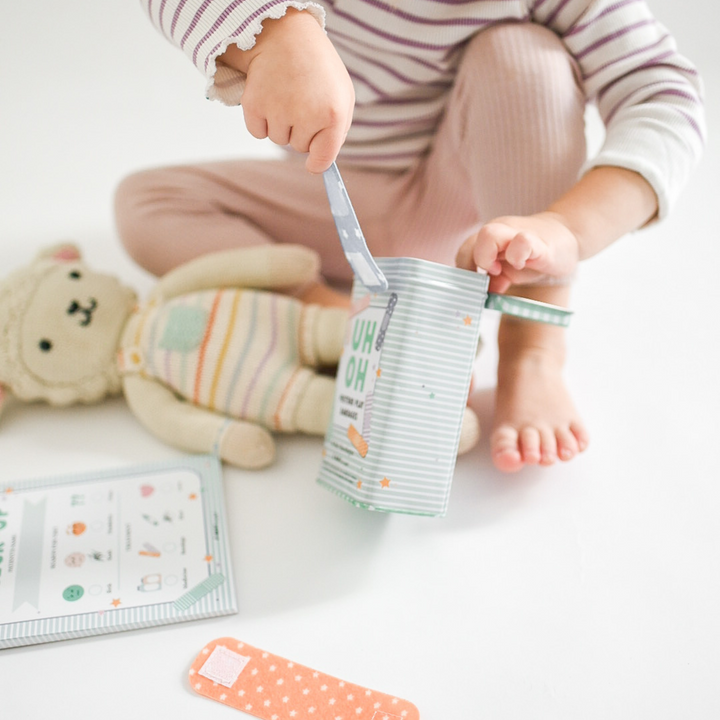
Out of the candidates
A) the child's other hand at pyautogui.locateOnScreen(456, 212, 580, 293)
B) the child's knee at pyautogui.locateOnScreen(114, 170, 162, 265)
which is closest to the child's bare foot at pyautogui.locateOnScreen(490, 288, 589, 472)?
the child's other hand at pyautogui.locateOnScreen(456, 212, 580, 293)

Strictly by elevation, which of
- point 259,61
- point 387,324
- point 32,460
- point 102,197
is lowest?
point 32,460

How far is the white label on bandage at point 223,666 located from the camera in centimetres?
53

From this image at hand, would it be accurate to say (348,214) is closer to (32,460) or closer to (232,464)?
(232,464)

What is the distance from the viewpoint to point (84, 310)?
0.76 m

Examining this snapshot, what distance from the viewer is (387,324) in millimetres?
599

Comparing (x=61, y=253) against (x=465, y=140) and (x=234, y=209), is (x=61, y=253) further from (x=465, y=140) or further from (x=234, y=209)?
(x=465, y=140)

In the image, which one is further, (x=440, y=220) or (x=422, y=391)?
(x=440, y=220)

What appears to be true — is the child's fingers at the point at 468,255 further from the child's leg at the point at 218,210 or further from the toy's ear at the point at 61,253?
the toy's ear at the point at 61,253

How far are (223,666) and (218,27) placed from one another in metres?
0.46

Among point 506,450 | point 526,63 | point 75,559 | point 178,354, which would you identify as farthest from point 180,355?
point 526,63

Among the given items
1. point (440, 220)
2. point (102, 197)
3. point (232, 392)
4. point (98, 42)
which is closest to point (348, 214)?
point (232, 392)

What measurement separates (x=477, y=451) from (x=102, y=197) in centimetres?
72

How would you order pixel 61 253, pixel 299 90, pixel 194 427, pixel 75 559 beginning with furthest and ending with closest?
pixel 61 253 < pixel 194 427 < pixel 75 559 < pixel 299 90

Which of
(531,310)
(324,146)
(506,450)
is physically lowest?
(506,450)
